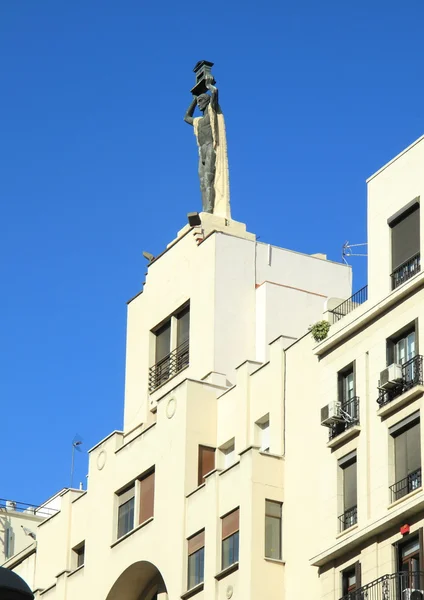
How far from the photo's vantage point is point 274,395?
3212 centimetres

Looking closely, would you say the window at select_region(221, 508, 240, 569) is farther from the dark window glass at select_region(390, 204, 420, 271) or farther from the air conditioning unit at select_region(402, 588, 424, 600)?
the dark window glass at select_region(390, 204, 420, 271)

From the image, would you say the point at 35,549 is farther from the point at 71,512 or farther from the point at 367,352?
the point at 367,352

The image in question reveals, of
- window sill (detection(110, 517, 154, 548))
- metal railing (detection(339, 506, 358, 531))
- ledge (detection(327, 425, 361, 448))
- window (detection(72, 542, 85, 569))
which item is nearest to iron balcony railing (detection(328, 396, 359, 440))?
ledge (detection(327, 425, 361, 448))

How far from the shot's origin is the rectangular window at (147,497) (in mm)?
34969

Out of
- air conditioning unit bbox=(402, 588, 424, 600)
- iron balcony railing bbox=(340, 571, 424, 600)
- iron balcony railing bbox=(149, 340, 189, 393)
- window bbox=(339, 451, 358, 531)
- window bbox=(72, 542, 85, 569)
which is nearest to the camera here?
air conditioning unit bbox=(402, 588, 424, 600)

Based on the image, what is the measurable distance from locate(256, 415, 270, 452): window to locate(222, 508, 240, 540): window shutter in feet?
7.33

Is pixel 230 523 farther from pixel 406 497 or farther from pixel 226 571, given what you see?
pixel 406 497

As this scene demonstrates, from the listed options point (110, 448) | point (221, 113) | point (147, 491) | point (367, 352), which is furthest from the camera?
point (221, 113)

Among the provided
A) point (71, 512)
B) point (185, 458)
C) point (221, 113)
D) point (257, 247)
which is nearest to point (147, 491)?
point (185, 458)

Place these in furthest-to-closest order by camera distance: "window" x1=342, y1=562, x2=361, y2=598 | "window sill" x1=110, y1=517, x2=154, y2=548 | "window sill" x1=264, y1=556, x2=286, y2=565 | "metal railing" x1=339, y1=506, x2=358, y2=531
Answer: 1. "window sill" x1=110, y1=517, x2=154, y2=548
2. "window sill" x1=264, y1=556, x2=286, y2=565
3. "metal railing" x1=339, y1=506, x2=358, y2=531
4. "window" x1=342, y1=562, x2=361, y2=598

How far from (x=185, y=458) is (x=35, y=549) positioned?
442 inches

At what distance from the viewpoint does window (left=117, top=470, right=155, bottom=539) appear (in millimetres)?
35125

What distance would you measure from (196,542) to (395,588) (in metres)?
8.38

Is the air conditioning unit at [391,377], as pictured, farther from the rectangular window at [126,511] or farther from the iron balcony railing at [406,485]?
the rectangular window at [126,511]
